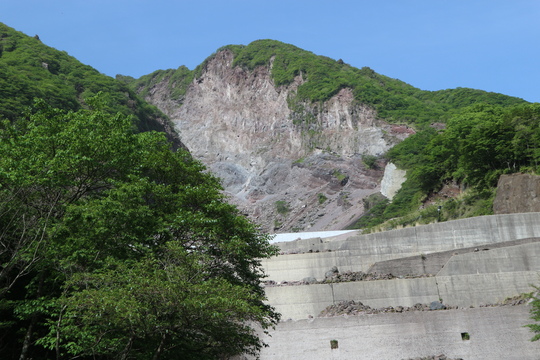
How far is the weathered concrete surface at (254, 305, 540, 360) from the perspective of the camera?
19.5 meters

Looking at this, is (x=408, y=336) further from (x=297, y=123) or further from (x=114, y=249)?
(x=297, y=123)

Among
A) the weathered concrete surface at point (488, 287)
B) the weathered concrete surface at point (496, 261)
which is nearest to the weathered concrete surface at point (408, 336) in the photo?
the weathered concrete surface at point (488, 287)

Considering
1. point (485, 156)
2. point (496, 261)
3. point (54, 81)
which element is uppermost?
point (54, 81)

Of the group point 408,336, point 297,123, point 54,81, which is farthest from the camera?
point 297,123

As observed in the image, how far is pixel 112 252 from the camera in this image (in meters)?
15.3

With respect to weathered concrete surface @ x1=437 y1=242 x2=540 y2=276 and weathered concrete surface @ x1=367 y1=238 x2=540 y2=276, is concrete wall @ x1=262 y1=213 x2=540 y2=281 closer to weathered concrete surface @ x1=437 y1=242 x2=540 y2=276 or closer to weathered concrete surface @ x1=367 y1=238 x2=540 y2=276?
weathered concrete surface @ x1=367 y1=238 x2=540 y2=276

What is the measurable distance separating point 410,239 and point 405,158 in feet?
148

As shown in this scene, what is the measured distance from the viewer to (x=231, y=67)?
145 meters

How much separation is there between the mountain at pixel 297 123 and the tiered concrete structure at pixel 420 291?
4602 cm

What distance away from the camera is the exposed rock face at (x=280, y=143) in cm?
9606

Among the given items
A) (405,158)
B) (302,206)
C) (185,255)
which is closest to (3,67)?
(302,206)

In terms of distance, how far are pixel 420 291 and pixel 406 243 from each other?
19.0ft

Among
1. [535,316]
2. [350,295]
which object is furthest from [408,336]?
[350,295]

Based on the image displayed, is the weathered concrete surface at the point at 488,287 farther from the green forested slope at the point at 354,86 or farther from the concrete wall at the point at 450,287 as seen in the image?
the green forested slope at the point at 354,86
